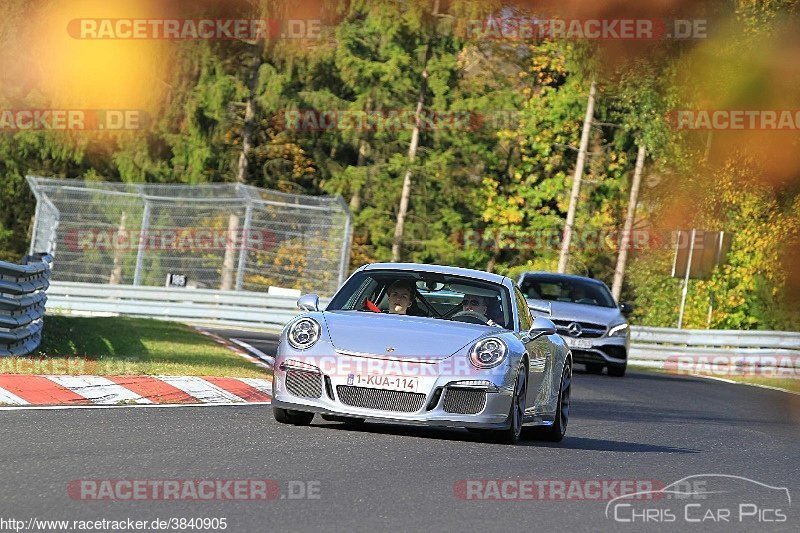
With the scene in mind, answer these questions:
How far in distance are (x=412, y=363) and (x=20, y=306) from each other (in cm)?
598

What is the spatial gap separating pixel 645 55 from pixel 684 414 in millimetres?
26137

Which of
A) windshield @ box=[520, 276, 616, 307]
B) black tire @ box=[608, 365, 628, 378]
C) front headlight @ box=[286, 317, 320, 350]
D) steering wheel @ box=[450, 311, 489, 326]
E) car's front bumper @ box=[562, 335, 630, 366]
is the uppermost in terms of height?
steering wheel @ box=[450, 311, 489, 326]

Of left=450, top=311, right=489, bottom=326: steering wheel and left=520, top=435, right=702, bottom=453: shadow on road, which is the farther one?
left=520, top=435, right=702, bottom=453: shadow on road

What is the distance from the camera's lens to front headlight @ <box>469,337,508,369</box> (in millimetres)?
11891

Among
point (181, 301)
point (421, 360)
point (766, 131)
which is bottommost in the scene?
point (181, 301)

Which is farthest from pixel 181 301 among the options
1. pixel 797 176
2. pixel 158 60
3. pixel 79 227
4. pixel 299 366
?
pixel 299 366

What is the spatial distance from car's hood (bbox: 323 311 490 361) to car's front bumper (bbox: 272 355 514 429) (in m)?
0.08

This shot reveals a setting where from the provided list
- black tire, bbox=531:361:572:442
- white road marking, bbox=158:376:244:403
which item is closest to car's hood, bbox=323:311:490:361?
black tire, bbox=531:361:572:442

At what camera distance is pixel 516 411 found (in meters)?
12.3

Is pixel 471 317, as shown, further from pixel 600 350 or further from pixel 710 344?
pixel 710 344

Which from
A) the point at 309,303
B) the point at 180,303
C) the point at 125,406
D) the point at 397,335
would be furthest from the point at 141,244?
the point at 397,335

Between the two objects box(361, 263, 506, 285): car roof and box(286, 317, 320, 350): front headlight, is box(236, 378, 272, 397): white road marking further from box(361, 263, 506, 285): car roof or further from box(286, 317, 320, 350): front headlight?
box(286, 317, 320, 350): front headlight

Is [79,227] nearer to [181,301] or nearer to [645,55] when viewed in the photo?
[181,301]

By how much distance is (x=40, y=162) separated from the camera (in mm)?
56781
